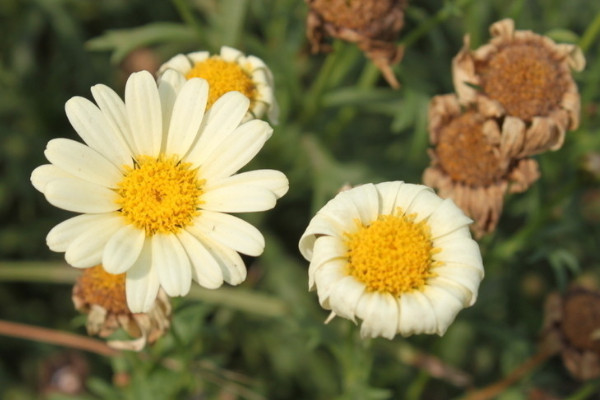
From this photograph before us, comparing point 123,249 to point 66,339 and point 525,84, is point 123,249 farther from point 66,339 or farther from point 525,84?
point 525,84

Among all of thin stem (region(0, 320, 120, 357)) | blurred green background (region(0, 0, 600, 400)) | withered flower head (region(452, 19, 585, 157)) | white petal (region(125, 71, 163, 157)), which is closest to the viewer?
white petal (region(125, 71, 163, 157))

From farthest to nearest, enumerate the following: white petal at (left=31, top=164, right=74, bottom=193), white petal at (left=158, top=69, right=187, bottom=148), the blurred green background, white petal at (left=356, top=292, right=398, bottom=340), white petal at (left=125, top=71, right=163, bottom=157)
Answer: the blurred green background
white petal at (left=158, top=69, right=187, bottom=148)
white petal at (left=125, top=71, right=163, bottom=157)
white petal at (left=31, top=164, right=74, bottom=193)
white petal at (left=356, top=292, right=398, bottom=340)

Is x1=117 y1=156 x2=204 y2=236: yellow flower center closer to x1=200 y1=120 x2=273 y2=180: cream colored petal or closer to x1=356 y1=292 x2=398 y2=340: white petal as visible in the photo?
x1=200 y1=120 x2=273 y2=180: cream colored petal

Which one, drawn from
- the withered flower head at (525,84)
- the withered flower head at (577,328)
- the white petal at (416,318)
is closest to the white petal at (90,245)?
the white petal at (416,318)

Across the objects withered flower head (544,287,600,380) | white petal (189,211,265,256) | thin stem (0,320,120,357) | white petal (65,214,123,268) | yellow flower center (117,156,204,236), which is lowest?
withered flower head (544,287,600,380)

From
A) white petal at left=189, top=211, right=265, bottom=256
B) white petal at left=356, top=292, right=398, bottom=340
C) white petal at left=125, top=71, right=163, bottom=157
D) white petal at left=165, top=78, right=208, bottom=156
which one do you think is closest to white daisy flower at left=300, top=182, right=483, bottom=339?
white petal at left=356, top=292, right=398, bottom=340

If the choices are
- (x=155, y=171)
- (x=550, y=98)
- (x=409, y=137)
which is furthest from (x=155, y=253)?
(x=409, y=137)

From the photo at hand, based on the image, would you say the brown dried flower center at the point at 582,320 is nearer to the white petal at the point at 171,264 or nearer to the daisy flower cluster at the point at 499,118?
the daisy flower cluster at the point at 499,118
